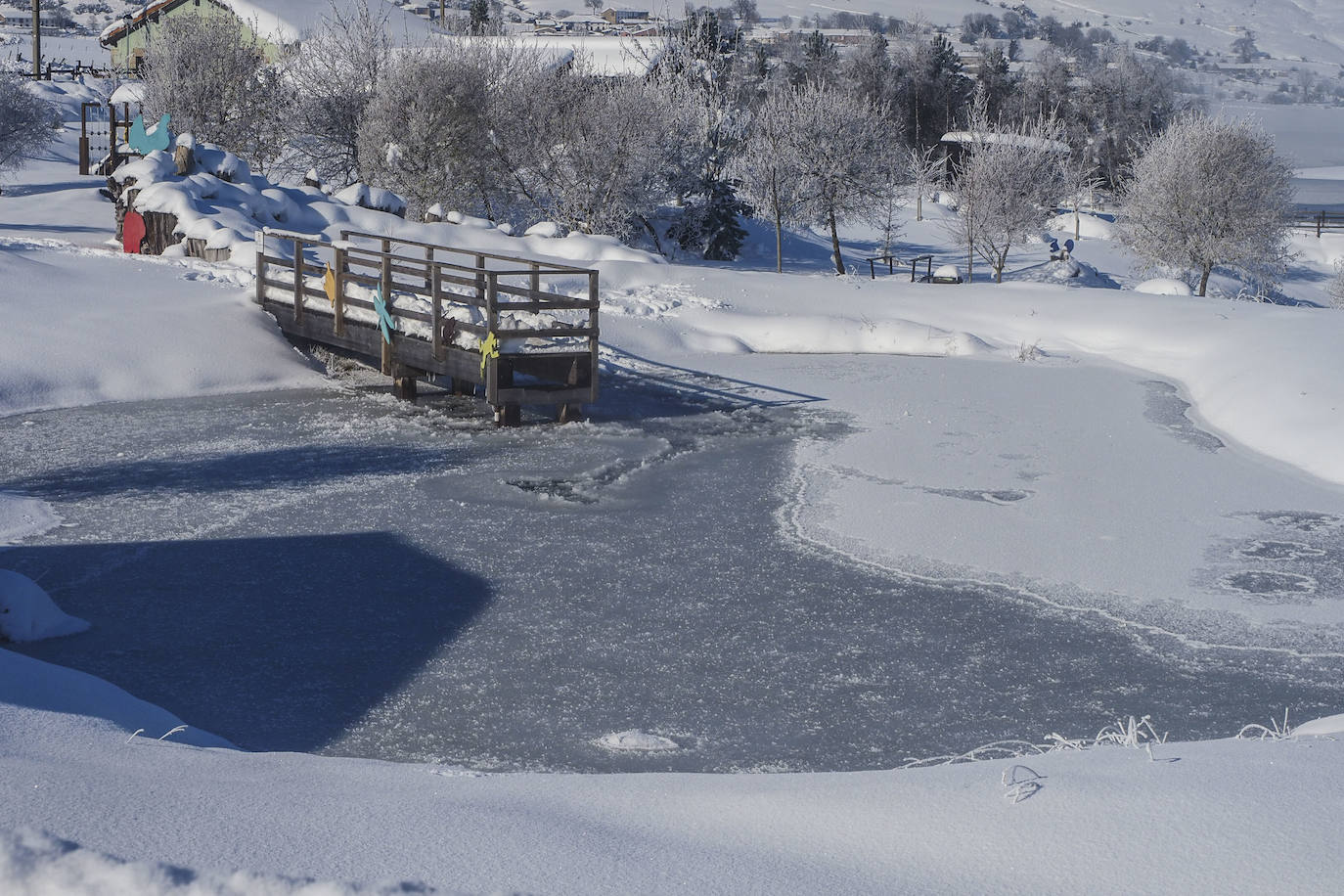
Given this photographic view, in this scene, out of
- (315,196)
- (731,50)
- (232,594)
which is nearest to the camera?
(232,594)

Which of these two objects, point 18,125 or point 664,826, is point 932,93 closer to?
point 18,125

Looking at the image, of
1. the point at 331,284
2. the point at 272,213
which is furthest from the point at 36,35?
the point at 331,284

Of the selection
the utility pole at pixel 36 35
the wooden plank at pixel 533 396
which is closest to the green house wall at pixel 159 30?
the utility pole at pixel 36 35

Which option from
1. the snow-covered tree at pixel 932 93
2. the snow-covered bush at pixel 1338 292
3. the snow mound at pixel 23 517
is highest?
the snow-covered tree at pixel 932 93

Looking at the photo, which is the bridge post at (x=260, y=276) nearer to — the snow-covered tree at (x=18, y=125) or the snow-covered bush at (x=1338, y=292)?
the snow-covered tree at (x=18, y=125)

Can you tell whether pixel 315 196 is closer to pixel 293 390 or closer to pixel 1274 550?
pixel 293 390

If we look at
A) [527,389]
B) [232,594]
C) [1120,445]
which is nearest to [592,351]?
[527,389]

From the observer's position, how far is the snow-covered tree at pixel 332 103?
42969 mm

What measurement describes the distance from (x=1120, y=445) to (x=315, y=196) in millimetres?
20079

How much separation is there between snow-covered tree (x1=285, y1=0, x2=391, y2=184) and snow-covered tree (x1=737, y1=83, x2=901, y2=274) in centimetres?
1282

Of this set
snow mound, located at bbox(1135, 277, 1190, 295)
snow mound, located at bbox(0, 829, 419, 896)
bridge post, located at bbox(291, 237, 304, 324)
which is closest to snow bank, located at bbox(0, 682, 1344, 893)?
snow mound, located at bbox(0, 829, 419, 896)

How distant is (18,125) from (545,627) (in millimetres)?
38697

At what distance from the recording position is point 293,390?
54.7 feet

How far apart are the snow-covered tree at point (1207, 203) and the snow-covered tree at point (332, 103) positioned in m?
24.0
